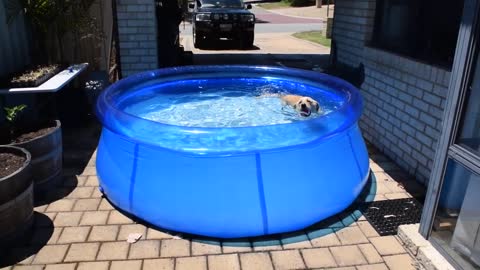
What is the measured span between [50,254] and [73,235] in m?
0.27

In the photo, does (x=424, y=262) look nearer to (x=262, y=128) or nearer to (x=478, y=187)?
(x=478, y=187)

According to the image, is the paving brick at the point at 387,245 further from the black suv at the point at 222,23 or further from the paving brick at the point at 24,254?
the black suv at the point at 222,23

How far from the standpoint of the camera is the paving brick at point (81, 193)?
3.95 metres

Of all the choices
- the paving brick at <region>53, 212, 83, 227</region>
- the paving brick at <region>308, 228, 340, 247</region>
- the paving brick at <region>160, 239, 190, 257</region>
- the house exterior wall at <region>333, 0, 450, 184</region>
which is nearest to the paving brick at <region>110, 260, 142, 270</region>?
the paving brick at <region>160, 239, 190, 257</region>

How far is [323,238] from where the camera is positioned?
334 cm

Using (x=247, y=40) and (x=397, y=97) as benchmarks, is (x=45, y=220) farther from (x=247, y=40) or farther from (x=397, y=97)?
(x=247, y=40)

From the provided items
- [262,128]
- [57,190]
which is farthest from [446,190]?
[57,190]

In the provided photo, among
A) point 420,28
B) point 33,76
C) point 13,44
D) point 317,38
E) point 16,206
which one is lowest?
point 16,206

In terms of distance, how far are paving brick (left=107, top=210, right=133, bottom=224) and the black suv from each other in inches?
390

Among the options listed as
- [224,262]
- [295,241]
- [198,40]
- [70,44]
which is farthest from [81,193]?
[198,40]

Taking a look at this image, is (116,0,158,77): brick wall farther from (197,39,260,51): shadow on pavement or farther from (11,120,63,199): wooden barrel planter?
(197,39,260,51): shadow on pavement

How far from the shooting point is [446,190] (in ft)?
9.25

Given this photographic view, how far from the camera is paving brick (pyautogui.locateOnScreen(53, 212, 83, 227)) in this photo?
3457 millimetres

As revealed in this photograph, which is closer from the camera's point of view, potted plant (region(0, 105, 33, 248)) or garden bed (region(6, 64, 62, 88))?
potted plant (region(0, 105, 33, 248))
